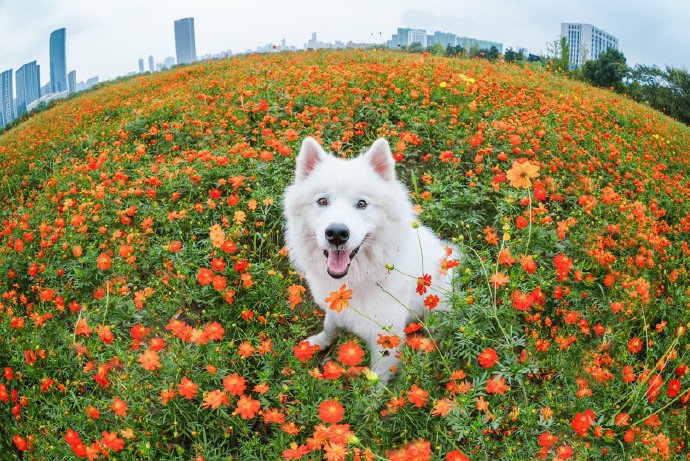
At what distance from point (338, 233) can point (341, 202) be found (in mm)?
302

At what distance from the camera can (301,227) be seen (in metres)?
2.86

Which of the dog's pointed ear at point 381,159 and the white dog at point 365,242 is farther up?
the dog's pointed ear at point 381,159

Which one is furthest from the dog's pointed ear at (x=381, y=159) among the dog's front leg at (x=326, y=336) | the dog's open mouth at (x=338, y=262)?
the dog's front leg at (x=326, y=336)

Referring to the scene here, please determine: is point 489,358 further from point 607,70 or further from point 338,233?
point 607,70

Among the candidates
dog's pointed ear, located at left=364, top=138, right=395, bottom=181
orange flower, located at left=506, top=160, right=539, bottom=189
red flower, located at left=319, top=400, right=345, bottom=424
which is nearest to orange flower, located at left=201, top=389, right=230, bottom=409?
red flower, located at left=319, top=400, right=345, bottom=424

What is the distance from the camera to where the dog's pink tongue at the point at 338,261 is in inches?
103

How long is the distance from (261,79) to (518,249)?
5.83 meters

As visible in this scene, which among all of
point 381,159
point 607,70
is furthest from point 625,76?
point 381,159

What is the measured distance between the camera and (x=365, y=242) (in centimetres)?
273

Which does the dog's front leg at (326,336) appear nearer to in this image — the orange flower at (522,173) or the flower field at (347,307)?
the flower field at (347,307)

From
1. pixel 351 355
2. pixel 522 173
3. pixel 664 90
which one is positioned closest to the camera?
pixel 351 355

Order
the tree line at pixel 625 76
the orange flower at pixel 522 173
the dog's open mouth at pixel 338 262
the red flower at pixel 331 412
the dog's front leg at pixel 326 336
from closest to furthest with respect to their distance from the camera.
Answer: the red flower at pixel 331 412 → the orange flower at pixel 522 173 → the dog's open mouth at pixel 338 262 → the dog's front leg at pixel 326 336 → the tree line at pixel 625 76

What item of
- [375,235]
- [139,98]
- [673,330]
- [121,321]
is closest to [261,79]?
[139,98]

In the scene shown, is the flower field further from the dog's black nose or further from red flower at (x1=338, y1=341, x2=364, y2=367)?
the dog's black nose
